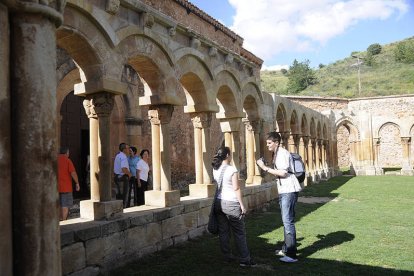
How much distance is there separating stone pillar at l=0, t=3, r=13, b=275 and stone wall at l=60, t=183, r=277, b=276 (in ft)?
4.42

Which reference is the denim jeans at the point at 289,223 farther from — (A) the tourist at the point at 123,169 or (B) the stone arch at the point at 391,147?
(B) the stone arch at the point at 391,147

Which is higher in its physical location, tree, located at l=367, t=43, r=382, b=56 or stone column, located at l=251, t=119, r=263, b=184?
tree, located at l=367, t=43, r=382, b=56

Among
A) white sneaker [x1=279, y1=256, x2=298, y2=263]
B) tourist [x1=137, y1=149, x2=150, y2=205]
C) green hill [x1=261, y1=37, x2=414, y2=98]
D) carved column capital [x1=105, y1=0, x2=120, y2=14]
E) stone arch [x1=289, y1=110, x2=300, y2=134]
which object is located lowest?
white sneaker [x1=279, y1=256, x2=298, y2=263]

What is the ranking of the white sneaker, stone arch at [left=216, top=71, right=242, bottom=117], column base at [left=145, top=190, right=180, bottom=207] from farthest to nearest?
stone arch at [left=216, top=71, right=242, bottom=117]
column base at [left=145, top=190, right=180, bottom=207]
the white sneaker

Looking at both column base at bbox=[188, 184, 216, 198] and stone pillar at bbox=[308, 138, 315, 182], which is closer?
column base at bbox=[188, 184, 216, 198]

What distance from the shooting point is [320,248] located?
18.3 feet

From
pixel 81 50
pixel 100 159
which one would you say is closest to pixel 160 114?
pixel 100 159

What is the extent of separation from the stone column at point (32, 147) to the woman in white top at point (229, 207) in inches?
91.7

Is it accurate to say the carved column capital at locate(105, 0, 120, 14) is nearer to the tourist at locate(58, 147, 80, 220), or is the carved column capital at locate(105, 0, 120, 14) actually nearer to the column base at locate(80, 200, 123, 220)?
the tourist at locate(58, 147, 80, 220)

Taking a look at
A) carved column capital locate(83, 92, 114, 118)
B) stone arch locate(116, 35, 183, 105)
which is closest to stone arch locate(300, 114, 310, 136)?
stone arch locate(116, 35, 183, 105)

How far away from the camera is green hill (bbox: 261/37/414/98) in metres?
41.1

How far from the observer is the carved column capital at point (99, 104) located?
5.09 metres

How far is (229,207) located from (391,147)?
30861 millimetres

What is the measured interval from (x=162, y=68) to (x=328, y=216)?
15.7 ft
